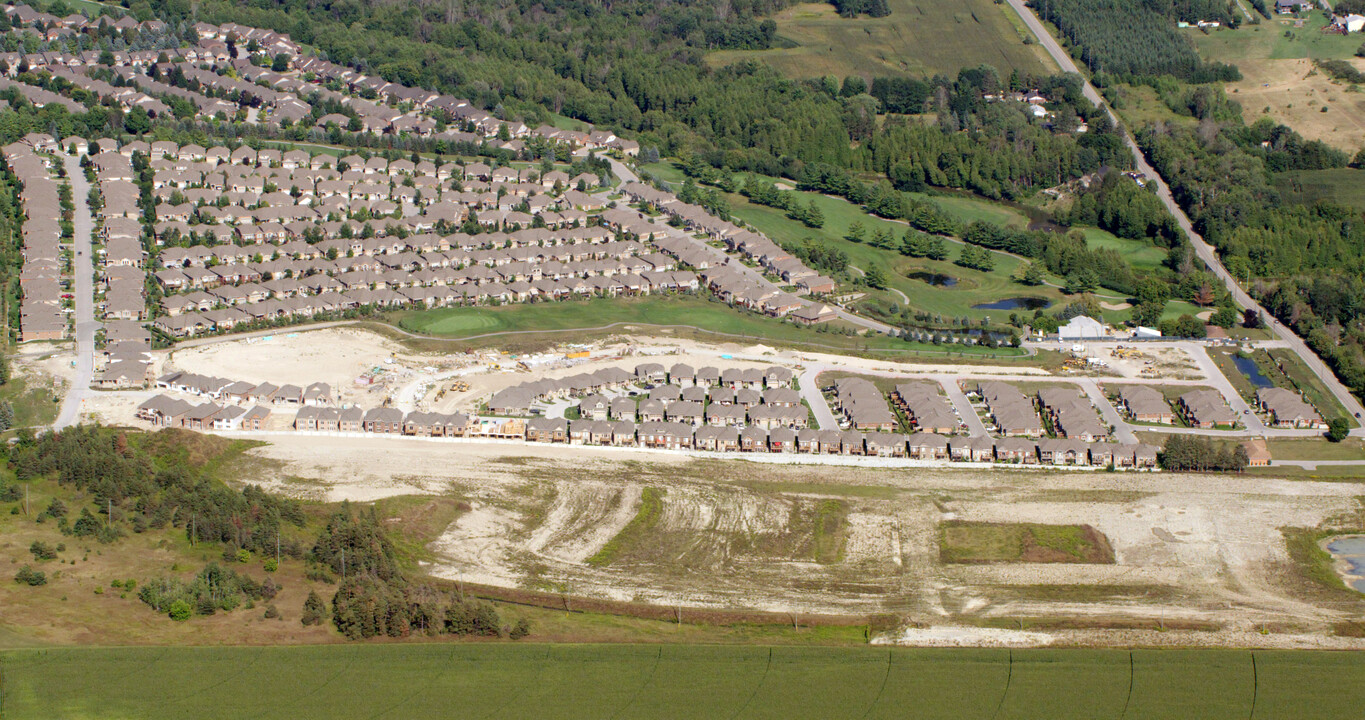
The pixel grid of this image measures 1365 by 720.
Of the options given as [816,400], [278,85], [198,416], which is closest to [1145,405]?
[816,400]

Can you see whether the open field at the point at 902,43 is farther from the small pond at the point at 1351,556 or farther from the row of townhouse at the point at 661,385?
the small pond at the point at 1351,556

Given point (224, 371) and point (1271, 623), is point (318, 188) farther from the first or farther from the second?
point (1271, 623)

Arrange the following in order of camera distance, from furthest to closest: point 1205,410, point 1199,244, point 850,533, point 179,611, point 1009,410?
point 1199,244
point 1205,410
point 1009,410
point 850,533
point 179,611

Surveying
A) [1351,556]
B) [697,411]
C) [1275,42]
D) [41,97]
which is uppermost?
[1275,42]

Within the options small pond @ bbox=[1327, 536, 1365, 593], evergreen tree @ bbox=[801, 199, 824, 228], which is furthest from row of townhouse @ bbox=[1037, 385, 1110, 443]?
evergreen tree @ bbox=[801, 199, 824, 228]

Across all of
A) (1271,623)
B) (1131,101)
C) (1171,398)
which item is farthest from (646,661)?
(1131,101)

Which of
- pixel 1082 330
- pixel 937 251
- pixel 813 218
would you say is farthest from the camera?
pixel 813 218

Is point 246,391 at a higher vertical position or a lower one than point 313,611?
higher

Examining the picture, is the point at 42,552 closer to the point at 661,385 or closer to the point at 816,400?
the point at 661,385

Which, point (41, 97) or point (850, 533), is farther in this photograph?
point (41, 97)
